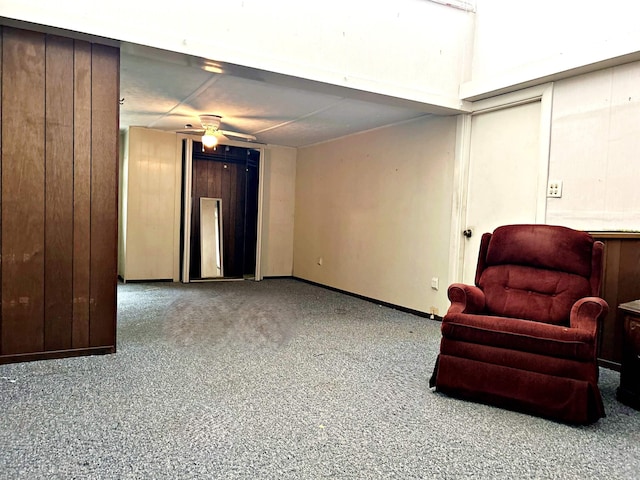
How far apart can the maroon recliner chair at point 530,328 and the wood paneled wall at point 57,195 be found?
2294 millimetres

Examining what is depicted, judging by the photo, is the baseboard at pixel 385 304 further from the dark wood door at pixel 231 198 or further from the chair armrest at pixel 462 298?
the chair armrest at pixel 462 298

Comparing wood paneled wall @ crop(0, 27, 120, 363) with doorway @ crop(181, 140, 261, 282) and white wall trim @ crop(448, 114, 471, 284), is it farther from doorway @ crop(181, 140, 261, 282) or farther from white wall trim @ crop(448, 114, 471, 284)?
doorway @ crop(181, 140, 261, 282)

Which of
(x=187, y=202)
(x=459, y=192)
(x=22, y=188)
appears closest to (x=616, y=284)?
(x=459, y=192)

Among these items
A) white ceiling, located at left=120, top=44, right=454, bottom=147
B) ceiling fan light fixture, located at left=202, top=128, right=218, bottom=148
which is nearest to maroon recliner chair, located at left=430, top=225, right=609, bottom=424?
white ceiling, located at left=120, top=44, right=454, bottom=147

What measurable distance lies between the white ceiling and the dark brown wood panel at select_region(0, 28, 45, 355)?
58 centimetres

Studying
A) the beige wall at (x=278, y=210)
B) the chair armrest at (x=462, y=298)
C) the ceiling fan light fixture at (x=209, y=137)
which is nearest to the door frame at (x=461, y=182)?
the chair armrest at (x=462, y=298)

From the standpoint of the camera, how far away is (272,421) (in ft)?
6.90

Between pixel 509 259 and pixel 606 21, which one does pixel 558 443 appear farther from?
pixel 606 21

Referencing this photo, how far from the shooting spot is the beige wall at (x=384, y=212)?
452 cm

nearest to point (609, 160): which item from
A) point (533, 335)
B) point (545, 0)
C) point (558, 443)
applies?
point (545, 0)

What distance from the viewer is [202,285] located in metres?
6.25

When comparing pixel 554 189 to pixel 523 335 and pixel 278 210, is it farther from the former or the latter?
pixel 278 210

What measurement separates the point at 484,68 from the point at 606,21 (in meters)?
1.05

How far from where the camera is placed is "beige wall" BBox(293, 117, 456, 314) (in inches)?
178
